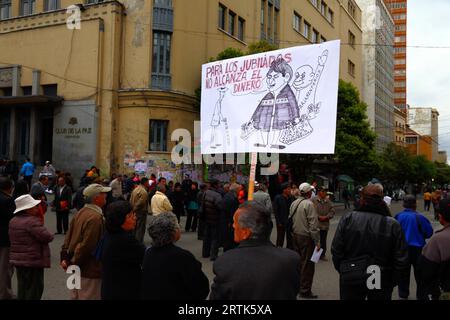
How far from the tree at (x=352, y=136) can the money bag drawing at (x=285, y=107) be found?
58.9 ft

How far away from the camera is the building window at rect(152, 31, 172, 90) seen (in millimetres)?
22578

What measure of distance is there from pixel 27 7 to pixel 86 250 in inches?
995

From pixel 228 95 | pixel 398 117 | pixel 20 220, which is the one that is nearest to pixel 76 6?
pixel 228 95

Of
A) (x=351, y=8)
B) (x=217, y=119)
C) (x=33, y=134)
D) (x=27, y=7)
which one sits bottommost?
(x=217, y=119)

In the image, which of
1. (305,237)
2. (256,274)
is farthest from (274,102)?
(256,274)

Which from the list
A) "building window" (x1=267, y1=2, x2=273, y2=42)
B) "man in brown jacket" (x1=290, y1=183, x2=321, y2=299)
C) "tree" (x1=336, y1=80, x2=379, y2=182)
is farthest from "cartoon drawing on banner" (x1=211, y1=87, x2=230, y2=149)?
"building window" (x1=267, y1=2, x2=273, y2=42)

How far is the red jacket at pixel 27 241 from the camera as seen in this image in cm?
516

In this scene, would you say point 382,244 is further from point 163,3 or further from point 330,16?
point 330,16

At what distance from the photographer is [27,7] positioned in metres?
25.8

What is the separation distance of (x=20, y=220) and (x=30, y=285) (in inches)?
30.6

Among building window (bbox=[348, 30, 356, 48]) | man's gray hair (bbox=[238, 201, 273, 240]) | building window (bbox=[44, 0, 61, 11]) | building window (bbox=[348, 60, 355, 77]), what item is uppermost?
building window (bbox=[348, 30, 356, 48])

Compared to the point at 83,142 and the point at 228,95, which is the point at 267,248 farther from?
the point at 83,142

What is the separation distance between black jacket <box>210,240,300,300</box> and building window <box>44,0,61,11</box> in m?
25.0

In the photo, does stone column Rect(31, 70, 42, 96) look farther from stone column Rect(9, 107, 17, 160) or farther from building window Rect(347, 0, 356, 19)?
building window Rect(347, 0, 356, 19)
